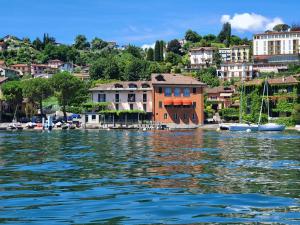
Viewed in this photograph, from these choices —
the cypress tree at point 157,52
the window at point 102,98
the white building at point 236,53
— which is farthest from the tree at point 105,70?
the white building at point 236,53

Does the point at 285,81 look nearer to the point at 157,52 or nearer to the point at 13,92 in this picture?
the point at 13,92

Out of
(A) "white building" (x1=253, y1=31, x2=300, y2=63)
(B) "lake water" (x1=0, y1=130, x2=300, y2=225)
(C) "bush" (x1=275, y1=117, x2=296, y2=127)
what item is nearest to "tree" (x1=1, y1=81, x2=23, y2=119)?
(C) "bush" (x1=275, y1=117, x2=296, y2=127)

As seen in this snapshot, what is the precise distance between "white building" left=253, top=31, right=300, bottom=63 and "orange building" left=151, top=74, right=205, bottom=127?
81.7 meters

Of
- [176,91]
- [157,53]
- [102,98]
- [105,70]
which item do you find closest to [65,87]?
[102,98]

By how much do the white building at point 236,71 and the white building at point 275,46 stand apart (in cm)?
1354

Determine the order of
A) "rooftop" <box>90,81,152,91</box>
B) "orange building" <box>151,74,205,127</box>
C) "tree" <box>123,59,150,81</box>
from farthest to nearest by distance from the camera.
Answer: "tree" <box>123,59,150,81</box>
"rooftop" <box>90,81,152,91</box>
"orange building" <box>151,74,205,127</box>

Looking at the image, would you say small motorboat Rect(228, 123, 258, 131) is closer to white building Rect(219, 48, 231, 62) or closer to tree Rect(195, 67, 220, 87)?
tree Rect(195, 67, 220, 87)

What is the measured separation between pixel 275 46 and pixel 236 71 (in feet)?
92.0

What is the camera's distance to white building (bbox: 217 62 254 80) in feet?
538

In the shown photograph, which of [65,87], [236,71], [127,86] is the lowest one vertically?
[65,87]

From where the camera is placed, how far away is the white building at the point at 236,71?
6452 inches

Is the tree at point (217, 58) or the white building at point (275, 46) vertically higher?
the white building at point (275, 46)

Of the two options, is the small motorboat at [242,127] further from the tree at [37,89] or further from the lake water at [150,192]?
the lake water at [150,192]

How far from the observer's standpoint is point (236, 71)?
6511 inches
